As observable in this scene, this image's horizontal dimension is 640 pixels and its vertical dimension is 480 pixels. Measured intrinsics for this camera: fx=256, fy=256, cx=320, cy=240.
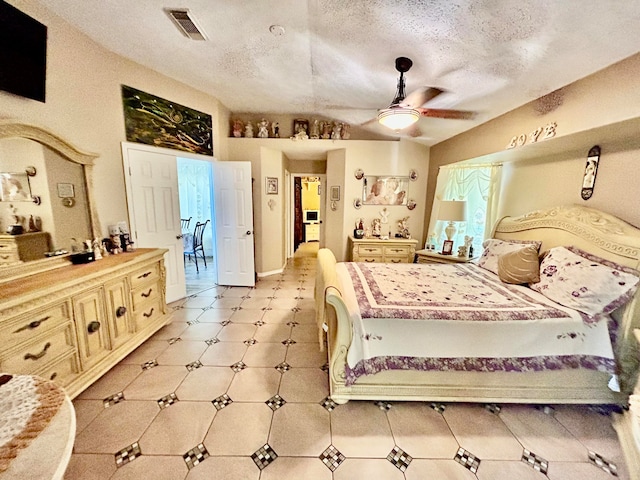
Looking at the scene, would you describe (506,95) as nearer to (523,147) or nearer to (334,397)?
(523,147)

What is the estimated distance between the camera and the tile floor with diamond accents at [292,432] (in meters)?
1.44

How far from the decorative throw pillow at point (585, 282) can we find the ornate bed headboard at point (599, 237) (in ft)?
0.25

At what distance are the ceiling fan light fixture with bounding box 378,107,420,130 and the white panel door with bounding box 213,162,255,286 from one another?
245cm

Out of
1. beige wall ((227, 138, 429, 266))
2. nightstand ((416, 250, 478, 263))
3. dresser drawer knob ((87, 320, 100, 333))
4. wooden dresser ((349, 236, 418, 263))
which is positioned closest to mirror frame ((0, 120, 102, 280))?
dresser drawer knob ((87, 320, 100, 333))

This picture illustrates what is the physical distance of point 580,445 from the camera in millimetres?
1585

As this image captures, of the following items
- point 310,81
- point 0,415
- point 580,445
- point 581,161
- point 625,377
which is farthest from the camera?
point 310,81

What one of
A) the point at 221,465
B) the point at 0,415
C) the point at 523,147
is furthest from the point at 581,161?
the point at 0,415

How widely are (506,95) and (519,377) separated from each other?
2.44 metres

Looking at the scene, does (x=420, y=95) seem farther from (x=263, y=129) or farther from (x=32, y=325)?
(x=32, y=325)

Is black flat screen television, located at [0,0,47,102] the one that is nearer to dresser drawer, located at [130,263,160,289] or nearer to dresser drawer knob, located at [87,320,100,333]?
dresser drawer, located at [130,263,160,289]

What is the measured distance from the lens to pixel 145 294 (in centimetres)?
257

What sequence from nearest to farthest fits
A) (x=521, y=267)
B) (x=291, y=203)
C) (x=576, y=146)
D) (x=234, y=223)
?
(x=576, y=146) < (x=521, y=267) < (x=234, y=223) < (x=291, y=203)

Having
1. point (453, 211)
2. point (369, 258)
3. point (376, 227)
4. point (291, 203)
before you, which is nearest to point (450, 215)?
point (453, 211)

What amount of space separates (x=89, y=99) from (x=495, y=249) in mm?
4512
